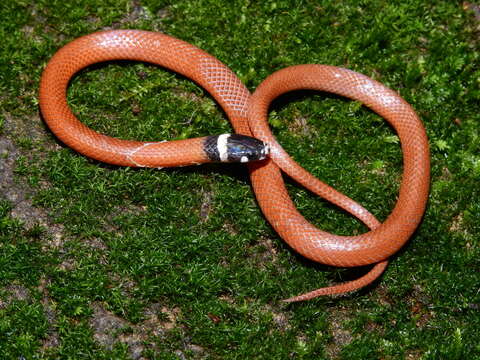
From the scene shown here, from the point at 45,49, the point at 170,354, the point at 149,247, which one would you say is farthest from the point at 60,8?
the point at 170,354

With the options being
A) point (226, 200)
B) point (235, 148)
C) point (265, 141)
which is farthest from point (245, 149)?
point (226, 200)

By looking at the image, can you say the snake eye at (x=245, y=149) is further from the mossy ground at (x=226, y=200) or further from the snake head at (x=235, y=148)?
the mossy ground at (x=226, y=200)

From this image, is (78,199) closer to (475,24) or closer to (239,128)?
(239,128)

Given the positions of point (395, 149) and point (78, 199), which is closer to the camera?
point (78, 199)

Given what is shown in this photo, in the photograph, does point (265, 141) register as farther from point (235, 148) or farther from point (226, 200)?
point (226, 200)

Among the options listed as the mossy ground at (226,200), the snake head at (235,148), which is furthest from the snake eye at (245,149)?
the mossy ground at (226,200)
